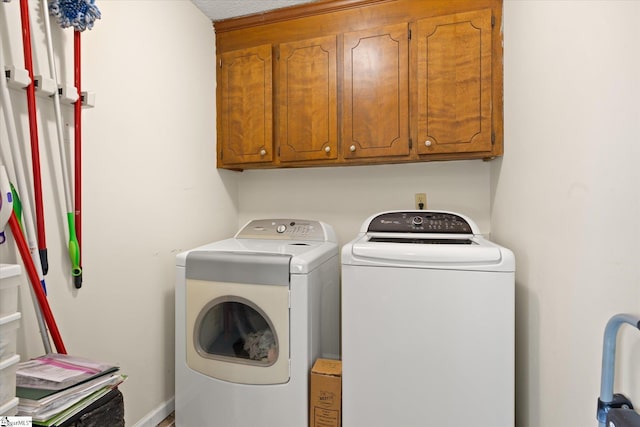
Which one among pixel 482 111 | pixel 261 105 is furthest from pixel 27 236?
pixel 482 111

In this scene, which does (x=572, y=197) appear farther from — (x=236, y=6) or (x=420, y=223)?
(x=236, y=6)

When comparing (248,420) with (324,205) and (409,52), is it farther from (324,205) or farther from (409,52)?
(409,52)

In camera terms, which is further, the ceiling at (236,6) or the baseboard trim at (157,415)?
the ceiling at (236,6)

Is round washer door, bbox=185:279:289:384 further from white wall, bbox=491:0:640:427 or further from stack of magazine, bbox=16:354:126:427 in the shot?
white wall, bbox=491:0:640:427

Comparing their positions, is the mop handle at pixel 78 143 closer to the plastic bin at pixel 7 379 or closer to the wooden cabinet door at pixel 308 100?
the plastic bin at pixel 7 379

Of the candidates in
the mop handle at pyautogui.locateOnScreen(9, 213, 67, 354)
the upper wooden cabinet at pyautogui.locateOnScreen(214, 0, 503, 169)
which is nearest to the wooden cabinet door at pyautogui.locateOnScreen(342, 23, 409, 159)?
the upper wooden cabinet at pyautogui.locateOnScreen(214, 0, 503, 169)

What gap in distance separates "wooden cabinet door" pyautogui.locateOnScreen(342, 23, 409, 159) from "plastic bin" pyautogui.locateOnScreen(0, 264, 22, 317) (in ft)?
5.13

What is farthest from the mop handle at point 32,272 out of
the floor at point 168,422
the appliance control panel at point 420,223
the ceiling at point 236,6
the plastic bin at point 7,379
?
the ceiling at point 236,6

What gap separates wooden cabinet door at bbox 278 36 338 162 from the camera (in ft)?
6.42

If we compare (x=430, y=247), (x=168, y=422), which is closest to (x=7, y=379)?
(x=168, y=422)

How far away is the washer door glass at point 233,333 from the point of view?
5.03 ft

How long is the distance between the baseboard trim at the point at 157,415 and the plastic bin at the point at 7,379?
1007 millimetres

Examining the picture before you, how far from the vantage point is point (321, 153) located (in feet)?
6.54

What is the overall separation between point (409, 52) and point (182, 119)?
1.37 metres
